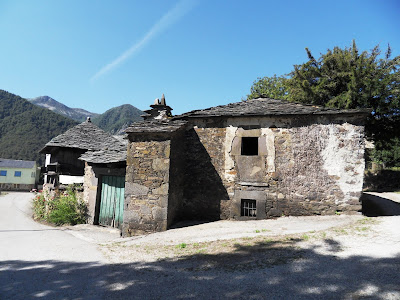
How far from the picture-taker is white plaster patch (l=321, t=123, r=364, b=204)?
712 centimetres

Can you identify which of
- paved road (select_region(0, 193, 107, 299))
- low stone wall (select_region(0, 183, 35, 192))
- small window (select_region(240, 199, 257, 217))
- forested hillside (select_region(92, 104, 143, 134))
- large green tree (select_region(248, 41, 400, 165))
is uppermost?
forested hillside (select_region(92, 104, 143, 134))

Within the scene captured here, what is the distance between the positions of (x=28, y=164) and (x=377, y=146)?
44664 mm

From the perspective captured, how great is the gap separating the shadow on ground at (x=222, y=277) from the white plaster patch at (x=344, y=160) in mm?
3002

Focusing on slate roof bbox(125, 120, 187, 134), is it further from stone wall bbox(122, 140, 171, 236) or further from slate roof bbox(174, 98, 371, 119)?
slate roof bbox(174, 98, 371, 119)

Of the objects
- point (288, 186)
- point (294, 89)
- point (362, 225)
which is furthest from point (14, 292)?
point (294, 89)

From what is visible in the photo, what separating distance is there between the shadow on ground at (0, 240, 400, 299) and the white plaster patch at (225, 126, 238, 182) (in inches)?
131

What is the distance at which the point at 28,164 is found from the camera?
36219 mm

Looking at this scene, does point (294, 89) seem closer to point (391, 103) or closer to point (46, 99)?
point (391, 103)

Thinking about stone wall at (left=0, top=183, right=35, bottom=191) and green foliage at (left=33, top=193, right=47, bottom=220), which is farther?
stone wall at (left=0, top=183, right=35, bottom=191)

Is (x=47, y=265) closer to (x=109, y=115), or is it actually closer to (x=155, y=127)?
(x=155, y=127)

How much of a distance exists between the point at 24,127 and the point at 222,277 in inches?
2786

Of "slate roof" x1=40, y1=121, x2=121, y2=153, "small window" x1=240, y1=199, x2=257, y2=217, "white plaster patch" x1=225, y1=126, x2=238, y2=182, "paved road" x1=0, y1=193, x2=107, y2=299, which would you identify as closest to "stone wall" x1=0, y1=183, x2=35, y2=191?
"slate roof" x1=40, y1=121, x2=121, y2=153

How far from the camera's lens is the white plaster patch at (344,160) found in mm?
7121

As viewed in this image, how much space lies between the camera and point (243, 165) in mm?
7965
